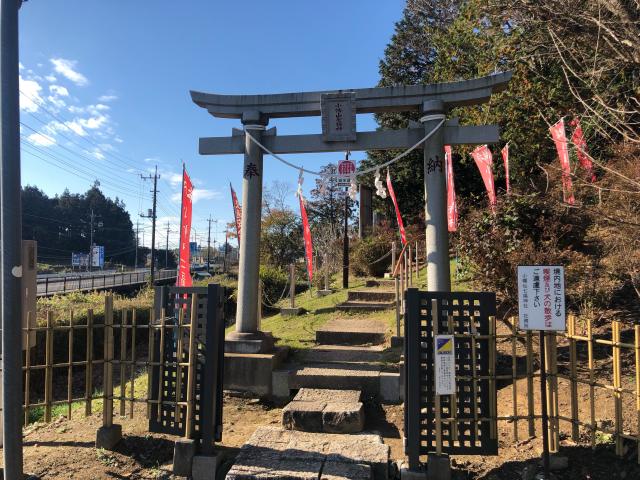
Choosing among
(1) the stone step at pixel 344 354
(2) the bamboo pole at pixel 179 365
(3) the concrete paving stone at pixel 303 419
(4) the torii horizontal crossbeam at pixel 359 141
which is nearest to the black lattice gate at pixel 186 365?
(2) the bamboo pole at pixel 179 365

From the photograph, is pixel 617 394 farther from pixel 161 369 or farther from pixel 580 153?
pixel 580 153

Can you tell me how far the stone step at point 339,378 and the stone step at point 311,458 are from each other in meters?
1.31

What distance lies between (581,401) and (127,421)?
5.72 meters

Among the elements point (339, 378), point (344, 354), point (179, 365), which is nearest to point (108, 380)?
point (179, 365)

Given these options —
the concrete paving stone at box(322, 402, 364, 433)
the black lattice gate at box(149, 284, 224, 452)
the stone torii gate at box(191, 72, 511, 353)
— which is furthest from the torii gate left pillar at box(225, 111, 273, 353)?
the black lattice gate at box(149, 284, 224, 452)

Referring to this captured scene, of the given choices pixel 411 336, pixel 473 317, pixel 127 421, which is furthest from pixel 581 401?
pixel 127 421

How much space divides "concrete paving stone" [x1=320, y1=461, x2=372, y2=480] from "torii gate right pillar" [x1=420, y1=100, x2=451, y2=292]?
3.23 meters

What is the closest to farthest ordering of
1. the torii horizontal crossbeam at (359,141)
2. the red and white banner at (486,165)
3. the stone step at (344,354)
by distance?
the torii horizontal crossbeam at (359,141) < the stone step at (344,354) < the red and white banner at (486,165)

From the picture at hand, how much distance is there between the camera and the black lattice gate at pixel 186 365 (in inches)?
170

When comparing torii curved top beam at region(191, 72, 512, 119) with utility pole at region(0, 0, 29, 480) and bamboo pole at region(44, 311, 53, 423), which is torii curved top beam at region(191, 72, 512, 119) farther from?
bamboo pole at region(44, 311, 53, 423)

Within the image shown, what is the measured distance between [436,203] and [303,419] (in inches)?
147

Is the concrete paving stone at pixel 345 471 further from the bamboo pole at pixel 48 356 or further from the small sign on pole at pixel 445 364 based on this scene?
the bamboo pole at pixel 48 356

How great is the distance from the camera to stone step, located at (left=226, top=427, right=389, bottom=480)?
394 centimetres

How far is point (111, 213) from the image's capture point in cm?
7531
